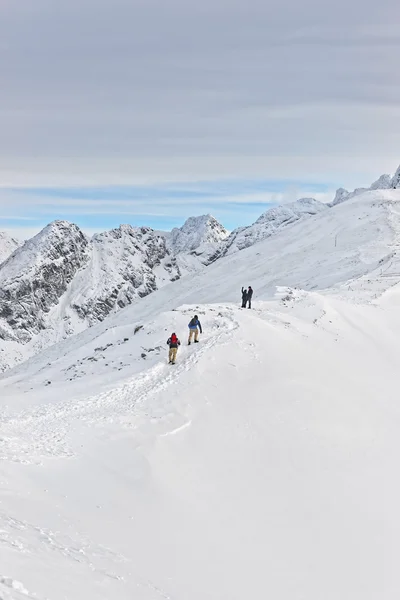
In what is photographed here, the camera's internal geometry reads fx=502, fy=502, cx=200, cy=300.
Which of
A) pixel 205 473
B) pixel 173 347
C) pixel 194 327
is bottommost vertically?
pixel 205 473

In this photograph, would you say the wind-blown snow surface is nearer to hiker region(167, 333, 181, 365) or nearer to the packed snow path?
the packed snow path

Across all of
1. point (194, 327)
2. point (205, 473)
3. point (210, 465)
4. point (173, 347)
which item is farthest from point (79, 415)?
point (194, 327)

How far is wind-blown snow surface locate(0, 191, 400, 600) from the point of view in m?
9.11

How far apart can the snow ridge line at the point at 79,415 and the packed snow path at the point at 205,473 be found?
7 centimetres

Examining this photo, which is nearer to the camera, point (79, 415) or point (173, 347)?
point (79, 415)

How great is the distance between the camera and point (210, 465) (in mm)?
14023

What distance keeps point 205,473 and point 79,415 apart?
5475mm

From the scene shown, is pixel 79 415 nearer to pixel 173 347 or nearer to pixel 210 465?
pixel 210 465

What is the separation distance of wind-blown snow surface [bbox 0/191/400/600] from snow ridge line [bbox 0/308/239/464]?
0.28 ft

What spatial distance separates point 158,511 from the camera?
11.4 metres

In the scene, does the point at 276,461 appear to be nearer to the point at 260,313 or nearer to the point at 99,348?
the point at 99,348

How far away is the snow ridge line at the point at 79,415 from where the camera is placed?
1364 centimetres

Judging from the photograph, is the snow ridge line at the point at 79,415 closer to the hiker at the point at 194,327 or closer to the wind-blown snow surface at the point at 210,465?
the wind-blown snow surface at the point at 210,465

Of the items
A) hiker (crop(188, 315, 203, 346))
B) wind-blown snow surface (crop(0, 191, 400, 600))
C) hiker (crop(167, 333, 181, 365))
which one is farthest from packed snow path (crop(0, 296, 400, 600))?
hiker (crop(188, 315, 203, 346))
